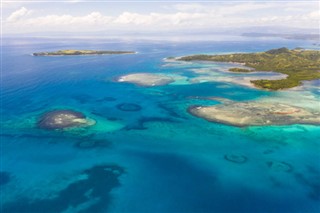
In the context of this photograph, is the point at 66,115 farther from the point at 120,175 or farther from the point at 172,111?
the point at 120,175

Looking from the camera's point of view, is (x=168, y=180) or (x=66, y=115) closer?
(x=168, y=180)

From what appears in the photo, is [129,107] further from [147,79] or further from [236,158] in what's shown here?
[236,158]

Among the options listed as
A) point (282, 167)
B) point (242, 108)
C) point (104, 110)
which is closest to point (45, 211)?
point (282, 167)

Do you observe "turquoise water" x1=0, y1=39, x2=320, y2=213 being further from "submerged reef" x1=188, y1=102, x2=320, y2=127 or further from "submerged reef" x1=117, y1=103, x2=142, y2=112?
"submerged reef" x1=188, y1=102, x2=320, y2=127

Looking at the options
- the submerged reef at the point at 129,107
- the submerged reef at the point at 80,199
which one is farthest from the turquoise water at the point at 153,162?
the submerged reef at the point at 129,107

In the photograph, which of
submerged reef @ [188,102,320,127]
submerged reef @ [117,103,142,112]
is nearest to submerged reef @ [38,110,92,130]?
submerged reef @ [117,103,142,112]

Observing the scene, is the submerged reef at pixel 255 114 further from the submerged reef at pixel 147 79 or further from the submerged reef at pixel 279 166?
the submerged reef at pixel 147 79

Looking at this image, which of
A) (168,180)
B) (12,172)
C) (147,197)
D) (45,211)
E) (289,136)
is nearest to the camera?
(45,211)
